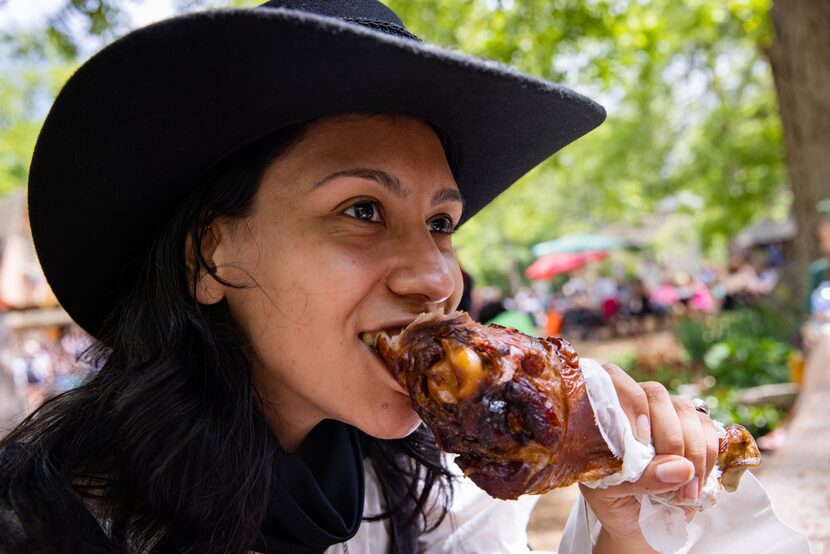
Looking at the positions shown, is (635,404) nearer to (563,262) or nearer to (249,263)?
(249,263)

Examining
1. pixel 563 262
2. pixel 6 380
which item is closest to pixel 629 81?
pixel 563 262

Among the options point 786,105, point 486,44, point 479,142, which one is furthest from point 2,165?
point 479,142

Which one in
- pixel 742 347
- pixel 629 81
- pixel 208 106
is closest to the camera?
pixel 208 106

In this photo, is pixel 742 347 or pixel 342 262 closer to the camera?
pixel 342 262

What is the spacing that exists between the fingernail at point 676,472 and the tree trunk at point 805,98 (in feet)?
32.5

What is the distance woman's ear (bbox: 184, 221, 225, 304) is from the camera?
1917 millimetres

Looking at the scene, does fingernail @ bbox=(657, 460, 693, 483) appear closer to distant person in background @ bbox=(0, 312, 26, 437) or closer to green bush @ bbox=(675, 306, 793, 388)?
distant person in background @ bbox=(0, 312, 26, 437)

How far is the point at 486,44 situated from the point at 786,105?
513 centimetres

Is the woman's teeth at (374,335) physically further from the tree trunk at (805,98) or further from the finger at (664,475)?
the tree trunk at (805,98)


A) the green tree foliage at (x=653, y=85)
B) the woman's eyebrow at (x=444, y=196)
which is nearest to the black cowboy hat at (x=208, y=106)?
the woman's eyebrow at (x=444, y=196)

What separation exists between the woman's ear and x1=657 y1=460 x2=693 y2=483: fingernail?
129cm

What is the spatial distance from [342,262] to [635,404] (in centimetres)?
83

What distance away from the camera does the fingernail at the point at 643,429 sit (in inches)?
62.7

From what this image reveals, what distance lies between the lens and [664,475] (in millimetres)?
1512
